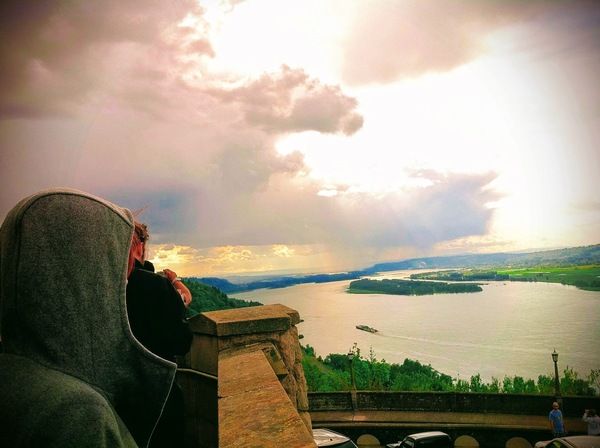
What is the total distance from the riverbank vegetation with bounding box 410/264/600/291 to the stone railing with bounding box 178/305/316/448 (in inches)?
4033

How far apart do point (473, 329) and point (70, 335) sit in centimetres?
6666

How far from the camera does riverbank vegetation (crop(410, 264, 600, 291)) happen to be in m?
91.2

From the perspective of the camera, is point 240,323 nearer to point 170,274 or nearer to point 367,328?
point 170,274

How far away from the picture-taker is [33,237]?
2.77 ft

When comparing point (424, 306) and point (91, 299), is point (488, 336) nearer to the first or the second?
point (424, 306)

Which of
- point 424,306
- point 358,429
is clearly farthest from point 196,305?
point 424,306

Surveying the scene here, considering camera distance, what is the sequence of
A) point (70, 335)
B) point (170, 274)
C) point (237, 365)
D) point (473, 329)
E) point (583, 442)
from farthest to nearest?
point (473, 329) < point (583, 442) < point (237, 365) < point (170, 274) < point (70, 335)

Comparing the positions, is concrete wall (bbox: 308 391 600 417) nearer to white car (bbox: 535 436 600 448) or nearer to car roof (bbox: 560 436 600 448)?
white car (bbox: 535 436 600 448)

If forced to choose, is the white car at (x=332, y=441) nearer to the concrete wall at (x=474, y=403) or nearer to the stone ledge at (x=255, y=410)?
the stone ledge at (x=255, y=410)

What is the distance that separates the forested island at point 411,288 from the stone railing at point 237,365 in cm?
9890

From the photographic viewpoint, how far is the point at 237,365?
2914 mm

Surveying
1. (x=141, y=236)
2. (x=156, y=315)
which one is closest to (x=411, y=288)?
(x=156, y=315)

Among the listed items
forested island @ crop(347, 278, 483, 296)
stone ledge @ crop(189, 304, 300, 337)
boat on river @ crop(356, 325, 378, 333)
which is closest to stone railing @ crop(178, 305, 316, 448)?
stone ledge @ crop(189, 304, 300, 337)

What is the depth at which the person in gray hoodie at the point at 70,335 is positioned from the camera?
2.30ft
